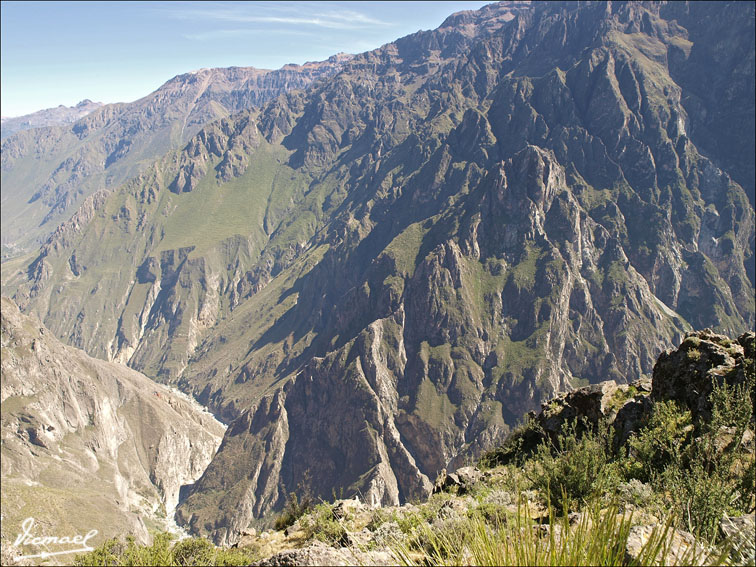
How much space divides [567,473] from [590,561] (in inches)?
363

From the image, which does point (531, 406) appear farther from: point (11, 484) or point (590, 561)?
point (590, 561)

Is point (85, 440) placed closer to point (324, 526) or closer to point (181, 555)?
point (181, 555)

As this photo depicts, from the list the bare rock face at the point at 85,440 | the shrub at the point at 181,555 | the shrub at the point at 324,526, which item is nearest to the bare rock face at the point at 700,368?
the shrub at the point at 324,526

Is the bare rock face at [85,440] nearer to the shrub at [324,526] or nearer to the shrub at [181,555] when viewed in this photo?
the shrub at [181,555]

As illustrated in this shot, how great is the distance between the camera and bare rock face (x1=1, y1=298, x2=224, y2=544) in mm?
110875

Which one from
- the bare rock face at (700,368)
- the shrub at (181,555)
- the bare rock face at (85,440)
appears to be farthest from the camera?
the bare rock face at (85,440)

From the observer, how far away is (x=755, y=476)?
28.4 feet

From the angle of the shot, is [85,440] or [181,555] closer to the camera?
[181,555]

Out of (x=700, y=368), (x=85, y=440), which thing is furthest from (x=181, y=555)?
(x=85, y=440)

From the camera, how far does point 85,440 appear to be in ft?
540

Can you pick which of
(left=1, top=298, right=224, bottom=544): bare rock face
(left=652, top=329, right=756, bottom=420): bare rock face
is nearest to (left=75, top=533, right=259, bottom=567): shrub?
(left=652, top=329, right=756, bottom=420): bare rock face

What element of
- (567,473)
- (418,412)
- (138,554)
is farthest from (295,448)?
(567,473)

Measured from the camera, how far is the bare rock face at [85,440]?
111 m

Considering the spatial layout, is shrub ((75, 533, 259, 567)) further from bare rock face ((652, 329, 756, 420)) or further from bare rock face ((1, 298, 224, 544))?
bare rock face ((1, 298, 224, 544))
